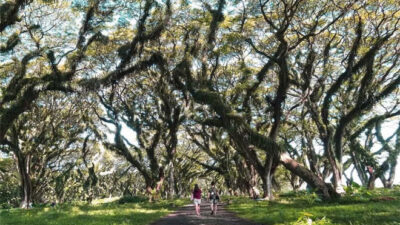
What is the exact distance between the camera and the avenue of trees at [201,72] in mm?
16453

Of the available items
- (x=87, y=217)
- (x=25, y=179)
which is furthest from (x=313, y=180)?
(x=25, y=179)

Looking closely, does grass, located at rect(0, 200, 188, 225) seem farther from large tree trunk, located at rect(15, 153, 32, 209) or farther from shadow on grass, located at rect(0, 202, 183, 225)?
large tree trunk, located at rect(15, 153, 32, 209)

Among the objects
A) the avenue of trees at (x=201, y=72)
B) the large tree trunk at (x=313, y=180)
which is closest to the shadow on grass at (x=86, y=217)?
the avenue of trees at (x=201, y=72)

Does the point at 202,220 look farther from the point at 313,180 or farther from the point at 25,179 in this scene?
the point at 25,179

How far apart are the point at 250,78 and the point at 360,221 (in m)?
15.3

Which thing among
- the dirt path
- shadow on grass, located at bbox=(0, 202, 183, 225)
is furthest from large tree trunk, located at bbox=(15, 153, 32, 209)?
the dirt path

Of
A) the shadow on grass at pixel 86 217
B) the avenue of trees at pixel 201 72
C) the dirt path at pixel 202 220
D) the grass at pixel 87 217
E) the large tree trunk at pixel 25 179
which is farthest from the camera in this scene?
the large tree trunk at pixel 25 179

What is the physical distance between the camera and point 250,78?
23922mm

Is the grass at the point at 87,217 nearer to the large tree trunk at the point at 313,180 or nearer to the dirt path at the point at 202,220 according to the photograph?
the dirt path at the point at 202,220

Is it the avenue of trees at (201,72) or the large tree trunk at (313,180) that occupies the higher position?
the avenue of trees at (201,72)

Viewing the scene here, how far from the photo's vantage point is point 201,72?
19.2 metres

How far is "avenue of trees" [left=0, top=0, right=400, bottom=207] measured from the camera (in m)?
16.5

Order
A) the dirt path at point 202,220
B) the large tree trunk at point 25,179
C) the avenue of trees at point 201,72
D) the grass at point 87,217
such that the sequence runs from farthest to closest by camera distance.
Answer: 1. the large tree trunk at point 25,179
2. the avenue of trees at point 201,72
3. the dirt path at point 202,220
4. the grass at point 87,217

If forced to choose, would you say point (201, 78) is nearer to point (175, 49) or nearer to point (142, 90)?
point (175, 49)
